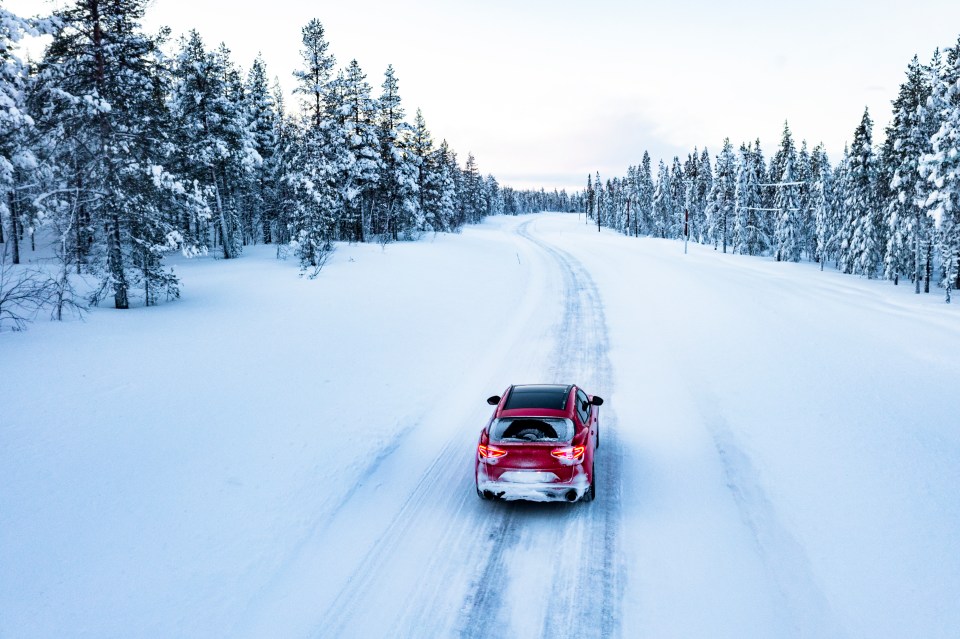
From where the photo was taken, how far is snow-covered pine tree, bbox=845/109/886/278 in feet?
146

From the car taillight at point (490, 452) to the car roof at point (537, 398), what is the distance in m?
0.72

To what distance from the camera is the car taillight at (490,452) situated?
7207 mm

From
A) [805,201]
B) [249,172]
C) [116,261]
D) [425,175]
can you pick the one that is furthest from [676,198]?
[116,261]

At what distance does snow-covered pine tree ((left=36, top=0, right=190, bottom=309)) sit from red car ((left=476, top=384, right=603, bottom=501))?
48.8ft

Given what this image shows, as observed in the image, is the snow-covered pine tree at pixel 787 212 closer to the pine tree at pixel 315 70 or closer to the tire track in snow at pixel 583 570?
the pine tree at pixel 315 70

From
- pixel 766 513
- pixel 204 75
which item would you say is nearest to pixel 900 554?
pixel 766 513

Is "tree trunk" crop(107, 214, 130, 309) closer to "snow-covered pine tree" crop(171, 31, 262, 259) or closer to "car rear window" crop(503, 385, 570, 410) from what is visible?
"snow-covered pine tree" crop(171, 31, 262, 259)

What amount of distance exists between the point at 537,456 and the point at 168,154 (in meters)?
20.9

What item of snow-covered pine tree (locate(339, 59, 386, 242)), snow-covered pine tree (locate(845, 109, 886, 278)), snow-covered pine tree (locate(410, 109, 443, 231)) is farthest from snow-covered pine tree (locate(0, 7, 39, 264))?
snow-covered pine tree (locate(845, 109, 886, 278))

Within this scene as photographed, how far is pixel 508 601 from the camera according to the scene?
5.76 meters

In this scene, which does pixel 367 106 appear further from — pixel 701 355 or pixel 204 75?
pixel 701 355

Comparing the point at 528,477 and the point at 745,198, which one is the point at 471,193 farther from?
the point at 528,477

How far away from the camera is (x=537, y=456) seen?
23.4 feet

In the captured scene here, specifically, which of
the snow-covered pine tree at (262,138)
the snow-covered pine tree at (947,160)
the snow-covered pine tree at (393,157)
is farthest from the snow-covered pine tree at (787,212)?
the snow-covered pine tree at (262,138)
